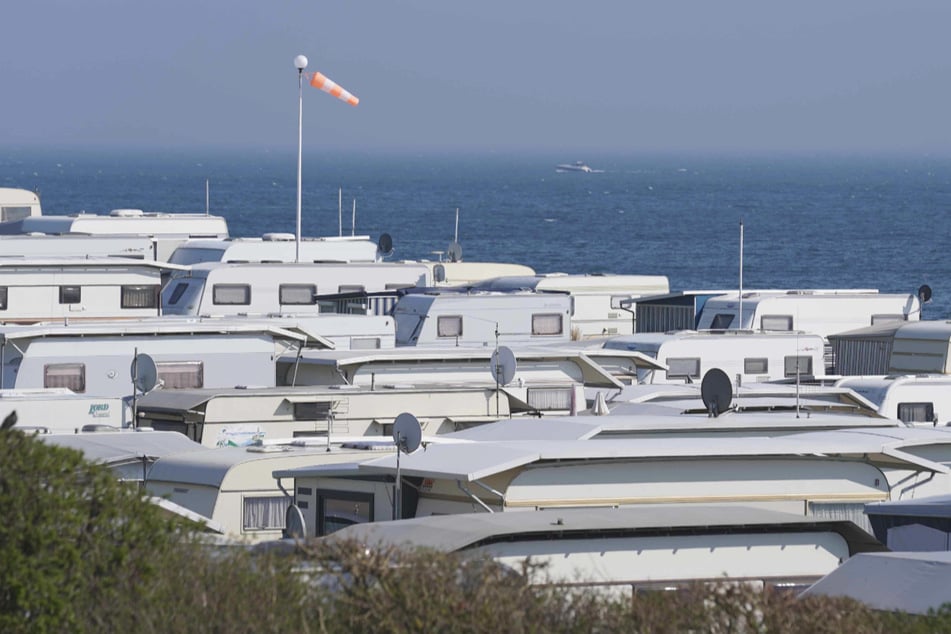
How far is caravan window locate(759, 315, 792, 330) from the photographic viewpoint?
39219 millimetres

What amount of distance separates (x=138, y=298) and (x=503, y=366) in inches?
480

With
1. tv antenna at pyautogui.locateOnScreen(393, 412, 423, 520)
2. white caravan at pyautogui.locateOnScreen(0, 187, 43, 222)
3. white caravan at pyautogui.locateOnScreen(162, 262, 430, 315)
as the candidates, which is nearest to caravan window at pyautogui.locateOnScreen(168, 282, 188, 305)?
white caravan at pyautogui.locateOnScreen(162, 262, 430, 315)

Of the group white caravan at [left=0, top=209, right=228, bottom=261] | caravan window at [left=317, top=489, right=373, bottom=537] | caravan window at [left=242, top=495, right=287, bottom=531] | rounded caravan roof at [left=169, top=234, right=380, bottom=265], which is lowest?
caravan window at [left=242, top=495, right=287, bottom=531]

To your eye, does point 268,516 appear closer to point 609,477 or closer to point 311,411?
point 609,477

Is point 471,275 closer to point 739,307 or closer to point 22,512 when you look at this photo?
point 739,307

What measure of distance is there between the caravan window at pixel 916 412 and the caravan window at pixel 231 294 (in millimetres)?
13919

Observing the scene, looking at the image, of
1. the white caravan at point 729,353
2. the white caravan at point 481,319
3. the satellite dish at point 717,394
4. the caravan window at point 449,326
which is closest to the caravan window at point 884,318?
the white caravan at point 729,353

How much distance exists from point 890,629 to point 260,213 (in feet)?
418

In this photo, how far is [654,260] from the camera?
99.3 metres

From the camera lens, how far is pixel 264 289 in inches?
1522

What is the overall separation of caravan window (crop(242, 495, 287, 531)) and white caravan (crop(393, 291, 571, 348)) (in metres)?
15.6

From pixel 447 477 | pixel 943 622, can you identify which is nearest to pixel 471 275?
pixel 447 477

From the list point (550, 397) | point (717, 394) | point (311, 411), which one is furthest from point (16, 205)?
point (717, 394)

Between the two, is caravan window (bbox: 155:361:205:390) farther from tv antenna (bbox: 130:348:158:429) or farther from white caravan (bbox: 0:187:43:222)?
white caravan (bbox: 0:187:43:222)
